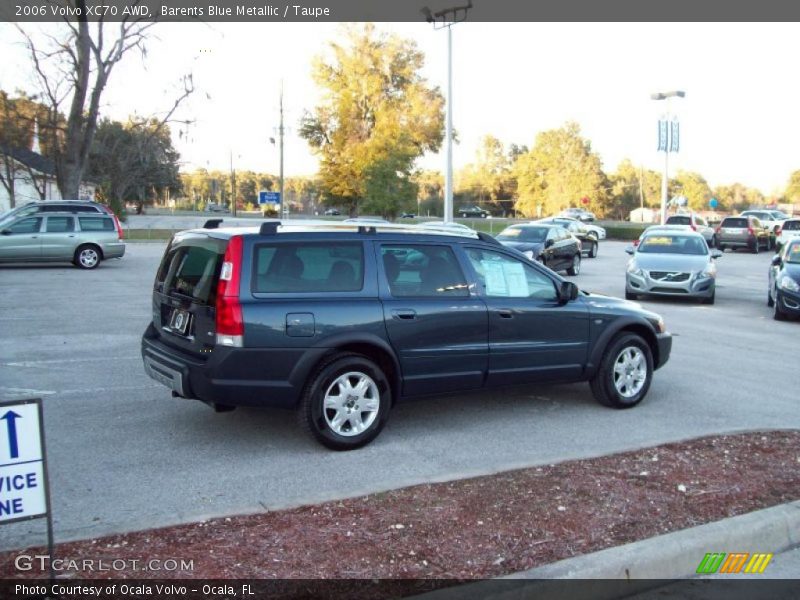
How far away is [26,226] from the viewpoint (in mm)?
21250

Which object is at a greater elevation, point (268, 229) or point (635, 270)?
point (268, 229)

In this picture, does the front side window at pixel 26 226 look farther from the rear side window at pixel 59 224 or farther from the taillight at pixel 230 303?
the taillight at pixel 230 303

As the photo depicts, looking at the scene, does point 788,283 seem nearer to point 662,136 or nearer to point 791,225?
point 791,225

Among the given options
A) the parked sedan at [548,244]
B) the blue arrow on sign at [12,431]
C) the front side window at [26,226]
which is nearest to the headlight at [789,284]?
the parked sedan at [548,244]

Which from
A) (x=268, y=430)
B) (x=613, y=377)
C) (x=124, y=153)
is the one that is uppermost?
(x=124, y=153)

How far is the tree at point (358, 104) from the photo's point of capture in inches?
2021

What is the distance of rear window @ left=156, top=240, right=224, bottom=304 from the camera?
5926 millimetres

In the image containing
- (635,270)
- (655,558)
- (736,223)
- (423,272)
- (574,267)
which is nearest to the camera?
(655,558)

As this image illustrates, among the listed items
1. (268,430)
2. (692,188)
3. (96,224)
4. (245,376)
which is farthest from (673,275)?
(692,188)

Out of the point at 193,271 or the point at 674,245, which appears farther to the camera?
the point at 674,245

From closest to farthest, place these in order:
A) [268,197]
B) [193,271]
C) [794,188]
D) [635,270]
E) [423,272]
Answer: [193,271] → [423,272] → [635,270] → [268,197] → [794,188]

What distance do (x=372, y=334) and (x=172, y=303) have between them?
166 cm

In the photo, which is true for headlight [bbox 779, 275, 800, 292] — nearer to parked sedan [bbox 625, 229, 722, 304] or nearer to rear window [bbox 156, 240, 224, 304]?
parked sedan [bbox 625, 229, 722, 304]

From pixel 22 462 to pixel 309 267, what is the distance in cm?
285
